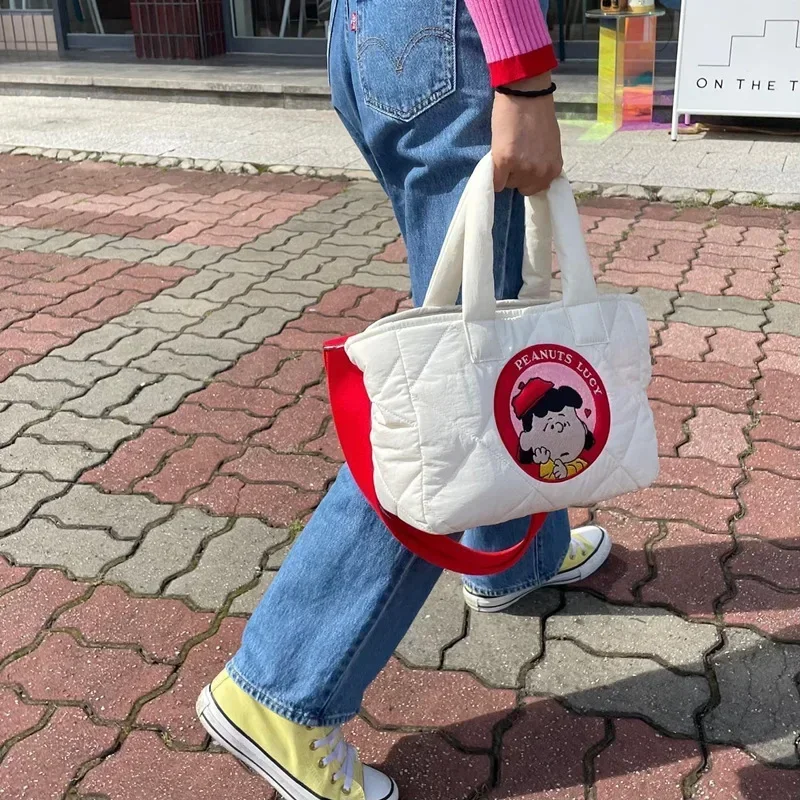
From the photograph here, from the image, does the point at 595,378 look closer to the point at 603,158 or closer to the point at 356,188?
the point at 356,188

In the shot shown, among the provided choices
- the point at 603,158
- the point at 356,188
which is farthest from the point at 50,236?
the point at 603,158

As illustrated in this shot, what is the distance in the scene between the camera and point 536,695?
2100 millimetres

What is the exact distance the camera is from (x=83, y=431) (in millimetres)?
3314

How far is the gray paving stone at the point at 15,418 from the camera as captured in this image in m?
3.30

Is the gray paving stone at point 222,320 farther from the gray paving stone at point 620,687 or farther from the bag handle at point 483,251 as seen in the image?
the bag handle at point 483,251

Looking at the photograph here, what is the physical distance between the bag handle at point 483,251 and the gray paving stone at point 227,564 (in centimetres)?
122

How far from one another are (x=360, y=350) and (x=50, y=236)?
180 inches

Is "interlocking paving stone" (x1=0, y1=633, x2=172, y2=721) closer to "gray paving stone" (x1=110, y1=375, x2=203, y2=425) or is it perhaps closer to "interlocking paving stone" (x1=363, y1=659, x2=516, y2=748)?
"interlocking paving stone" (x1=363, y1=659, x2=516, y2=748)

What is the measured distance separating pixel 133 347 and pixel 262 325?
1.79ft

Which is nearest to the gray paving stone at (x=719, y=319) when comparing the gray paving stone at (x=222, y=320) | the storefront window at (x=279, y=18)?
the gray paving stone at (x=222, y=320)

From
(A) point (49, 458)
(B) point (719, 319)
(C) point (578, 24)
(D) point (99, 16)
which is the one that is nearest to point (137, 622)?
(A) point (49, 458)

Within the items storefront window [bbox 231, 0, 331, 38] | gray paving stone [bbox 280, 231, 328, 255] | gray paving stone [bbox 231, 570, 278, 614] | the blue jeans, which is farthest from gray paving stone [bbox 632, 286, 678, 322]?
storefront window [bbox 231, 0, 331, 38]

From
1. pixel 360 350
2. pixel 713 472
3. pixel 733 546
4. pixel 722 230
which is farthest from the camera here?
pixel 722 230

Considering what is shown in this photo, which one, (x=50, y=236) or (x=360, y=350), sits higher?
(x=360, y=350)
